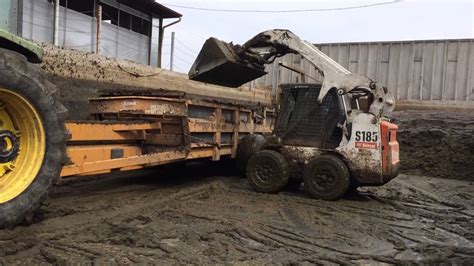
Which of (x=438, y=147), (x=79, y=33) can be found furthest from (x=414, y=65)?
(x=79, y=33)

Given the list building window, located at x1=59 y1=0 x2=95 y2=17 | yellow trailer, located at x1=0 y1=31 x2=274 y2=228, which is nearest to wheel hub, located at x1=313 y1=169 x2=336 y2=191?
yellow trailer, located at x1=0 y1=31 x2=274 y2=228

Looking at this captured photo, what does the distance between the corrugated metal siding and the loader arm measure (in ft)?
27.1

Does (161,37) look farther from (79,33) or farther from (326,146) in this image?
(326,146)

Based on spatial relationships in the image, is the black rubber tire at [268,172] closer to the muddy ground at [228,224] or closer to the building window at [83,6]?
the muddy ground at [228,224]

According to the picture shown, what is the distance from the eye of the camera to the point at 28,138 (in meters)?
4.30

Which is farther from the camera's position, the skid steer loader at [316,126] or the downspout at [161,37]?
the downspout at [161,37]

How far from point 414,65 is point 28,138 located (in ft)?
51.9

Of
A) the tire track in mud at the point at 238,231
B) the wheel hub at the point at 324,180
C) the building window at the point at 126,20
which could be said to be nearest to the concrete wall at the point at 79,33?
the building window at the point at 126,20

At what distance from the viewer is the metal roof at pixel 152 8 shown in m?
17.2

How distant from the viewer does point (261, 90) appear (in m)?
15.7

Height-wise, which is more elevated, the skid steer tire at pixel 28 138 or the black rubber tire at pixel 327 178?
the skid steer tire at pixel 28 138

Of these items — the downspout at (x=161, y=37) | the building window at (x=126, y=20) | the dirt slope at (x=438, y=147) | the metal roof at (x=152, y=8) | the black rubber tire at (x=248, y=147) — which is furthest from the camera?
the downspout at (x=161, y=37)

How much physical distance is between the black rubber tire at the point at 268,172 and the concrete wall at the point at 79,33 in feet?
26.8

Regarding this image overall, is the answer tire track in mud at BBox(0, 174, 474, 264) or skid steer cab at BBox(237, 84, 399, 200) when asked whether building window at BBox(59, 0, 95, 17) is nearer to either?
skid steer cab at BBox(237, 84, 399, 200)
